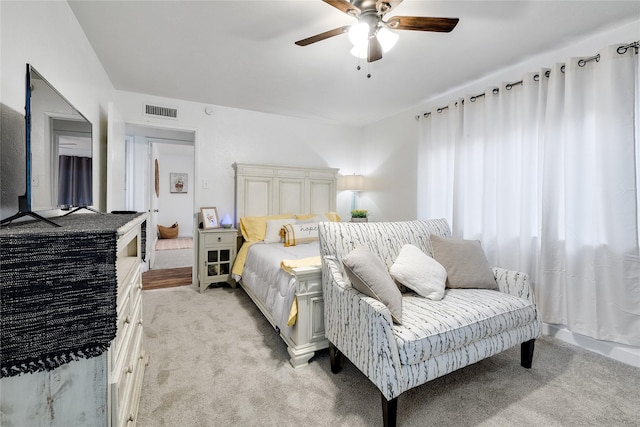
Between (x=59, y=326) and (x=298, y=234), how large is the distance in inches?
104

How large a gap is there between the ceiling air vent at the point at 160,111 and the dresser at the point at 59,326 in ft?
10.4

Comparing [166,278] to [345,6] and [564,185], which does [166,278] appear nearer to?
[345,6]

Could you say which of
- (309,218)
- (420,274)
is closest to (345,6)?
(420,274)

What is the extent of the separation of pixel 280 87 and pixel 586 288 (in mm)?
3375

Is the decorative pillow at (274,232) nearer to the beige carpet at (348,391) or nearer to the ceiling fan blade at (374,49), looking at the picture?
the beige carpet at (348,391)

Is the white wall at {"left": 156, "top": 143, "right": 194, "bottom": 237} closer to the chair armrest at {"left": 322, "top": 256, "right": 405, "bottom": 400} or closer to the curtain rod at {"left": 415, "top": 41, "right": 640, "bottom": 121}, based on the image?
the curtain rod at {"left": 415, "top": 41, "right": 640, "bottom": 121}

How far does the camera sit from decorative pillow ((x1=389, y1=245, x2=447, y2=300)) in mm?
1853

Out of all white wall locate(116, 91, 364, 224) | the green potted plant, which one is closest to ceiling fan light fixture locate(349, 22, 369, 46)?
white wall locate(116, 91, 364, 224)

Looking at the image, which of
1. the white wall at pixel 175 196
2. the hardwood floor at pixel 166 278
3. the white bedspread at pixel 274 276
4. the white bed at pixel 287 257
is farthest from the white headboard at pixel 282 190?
the white wall at pixel 175 196

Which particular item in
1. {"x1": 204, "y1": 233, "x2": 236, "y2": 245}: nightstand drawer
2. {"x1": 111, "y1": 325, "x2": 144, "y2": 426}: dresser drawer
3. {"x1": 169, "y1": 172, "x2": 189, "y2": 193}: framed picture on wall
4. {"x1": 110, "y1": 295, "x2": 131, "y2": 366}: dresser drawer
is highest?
{"x1": 169, "y1": 172, "x2": 189, "y2": 193}: framed picture on wall

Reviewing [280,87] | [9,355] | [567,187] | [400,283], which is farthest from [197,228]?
[567,187]

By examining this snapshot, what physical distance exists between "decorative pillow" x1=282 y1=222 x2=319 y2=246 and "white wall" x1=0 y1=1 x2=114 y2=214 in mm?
1806

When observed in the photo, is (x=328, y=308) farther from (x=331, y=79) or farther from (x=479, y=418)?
(x=331, y=79)

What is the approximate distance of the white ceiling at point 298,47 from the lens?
187cm
